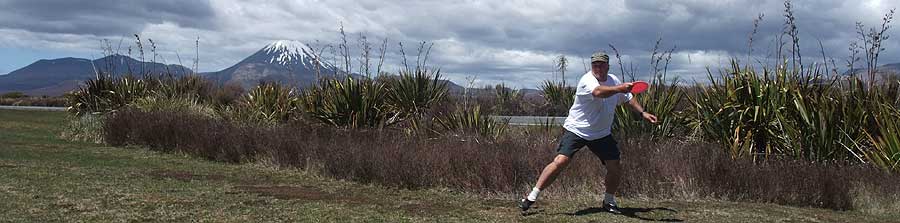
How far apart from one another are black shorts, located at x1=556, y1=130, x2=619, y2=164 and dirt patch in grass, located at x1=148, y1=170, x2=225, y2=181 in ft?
17.5

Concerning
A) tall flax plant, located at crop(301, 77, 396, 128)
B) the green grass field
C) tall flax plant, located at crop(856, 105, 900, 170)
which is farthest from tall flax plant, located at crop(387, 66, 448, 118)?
tall flax plant, located at crop(856, 105, 900, 170)

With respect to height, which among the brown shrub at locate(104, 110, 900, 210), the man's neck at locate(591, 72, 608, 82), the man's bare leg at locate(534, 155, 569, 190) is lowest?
the brown shrub at locate(104, 110, 900, 210)

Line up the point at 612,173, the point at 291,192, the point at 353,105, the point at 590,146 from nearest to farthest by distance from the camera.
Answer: the point at 590,146, the point at 612,173, the point at 291,192, the point at 353,105

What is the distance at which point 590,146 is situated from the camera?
7.12 meters

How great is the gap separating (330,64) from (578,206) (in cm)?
1093

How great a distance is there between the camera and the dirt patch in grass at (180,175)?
10.7 m

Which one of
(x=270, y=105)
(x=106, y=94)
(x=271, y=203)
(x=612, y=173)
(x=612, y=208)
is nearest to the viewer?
(x=612, y=173)

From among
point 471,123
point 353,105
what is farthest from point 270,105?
point 471,123

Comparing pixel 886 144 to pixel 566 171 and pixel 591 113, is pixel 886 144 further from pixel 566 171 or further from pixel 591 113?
pixel 591 113

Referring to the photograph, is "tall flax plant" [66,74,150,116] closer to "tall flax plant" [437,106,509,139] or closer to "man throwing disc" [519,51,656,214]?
"tall flax plant" [437,106,509,139]

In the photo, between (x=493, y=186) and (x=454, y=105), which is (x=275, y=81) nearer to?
(x=454, y=105)

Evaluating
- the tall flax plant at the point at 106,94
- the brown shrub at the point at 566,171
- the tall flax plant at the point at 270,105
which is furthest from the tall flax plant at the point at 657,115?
the tall flax plant at the point at 106,94

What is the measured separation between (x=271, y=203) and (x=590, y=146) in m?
3.13

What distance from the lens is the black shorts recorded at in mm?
7082
